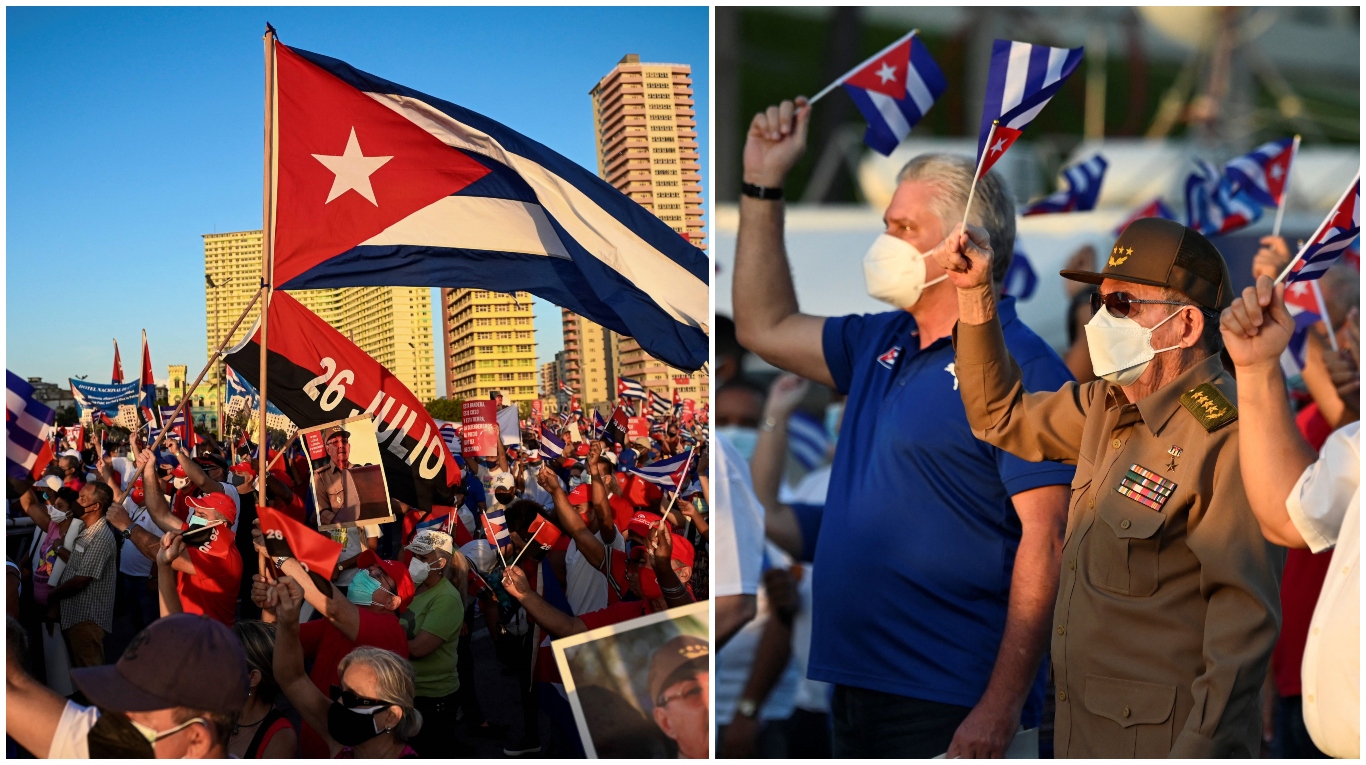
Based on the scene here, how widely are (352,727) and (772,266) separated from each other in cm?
210

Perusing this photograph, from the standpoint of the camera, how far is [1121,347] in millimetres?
2953

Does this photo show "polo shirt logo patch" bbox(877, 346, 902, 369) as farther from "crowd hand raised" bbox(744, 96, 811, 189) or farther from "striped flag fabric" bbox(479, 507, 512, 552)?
"striped flag fabric" bbox(479, 507, 512, 552)

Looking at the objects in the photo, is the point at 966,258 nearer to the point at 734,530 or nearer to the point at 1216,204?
the point at 734,530


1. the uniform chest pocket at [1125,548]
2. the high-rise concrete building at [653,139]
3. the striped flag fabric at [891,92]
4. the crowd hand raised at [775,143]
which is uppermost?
the high-rise concrete building at [653,139]

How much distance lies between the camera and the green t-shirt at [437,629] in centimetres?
547

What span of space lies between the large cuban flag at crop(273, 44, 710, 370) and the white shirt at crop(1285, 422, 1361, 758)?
10.9 feet

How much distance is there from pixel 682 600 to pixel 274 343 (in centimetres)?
218

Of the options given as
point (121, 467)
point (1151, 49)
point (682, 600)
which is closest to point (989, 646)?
point (682, 600)

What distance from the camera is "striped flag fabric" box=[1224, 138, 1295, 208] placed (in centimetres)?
726

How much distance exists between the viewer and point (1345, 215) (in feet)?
9.77

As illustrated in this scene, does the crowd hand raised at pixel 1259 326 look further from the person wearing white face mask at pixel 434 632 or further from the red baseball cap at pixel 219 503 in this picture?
the red baseball cap at pixel 219 503

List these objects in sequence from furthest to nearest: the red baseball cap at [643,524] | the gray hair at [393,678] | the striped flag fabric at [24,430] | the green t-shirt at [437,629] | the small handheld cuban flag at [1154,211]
Answer: the small handheld cuban flag at [1154,211] < the red baseball cap at [643,524] < the green t-shirt at [437,629] < the striped flag fabric at [24,430] < the gray hair at [393,678]

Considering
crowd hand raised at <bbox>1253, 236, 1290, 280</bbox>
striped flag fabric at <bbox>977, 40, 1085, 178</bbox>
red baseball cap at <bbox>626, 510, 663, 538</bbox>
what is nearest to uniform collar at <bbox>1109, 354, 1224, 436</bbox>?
striped flag fabric at <bbox>977, 40, 1085, 178</bbox>

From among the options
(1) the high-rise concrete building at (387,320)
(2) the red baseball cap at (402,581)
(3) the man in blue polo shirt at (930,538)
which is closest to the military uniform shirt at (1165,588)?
(3) the man in blue polo shirt at (930,538)
